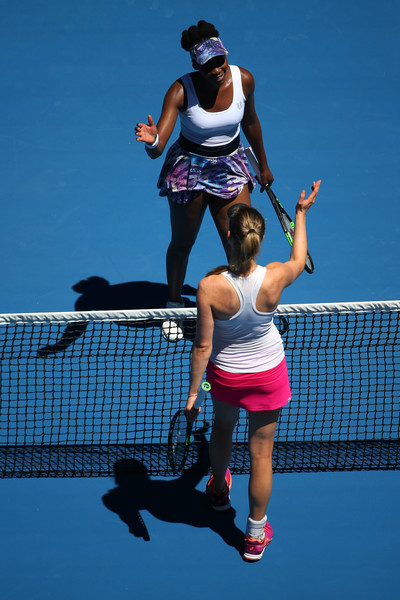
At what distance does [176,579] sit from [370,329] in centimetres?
220

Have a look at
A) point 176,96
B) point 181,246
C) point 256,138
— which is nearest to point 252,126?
point 256,138

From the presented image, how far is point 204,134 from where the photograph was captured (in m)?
4.34

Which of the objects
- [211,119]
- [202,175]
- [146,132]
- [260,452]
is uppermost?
[211,119]

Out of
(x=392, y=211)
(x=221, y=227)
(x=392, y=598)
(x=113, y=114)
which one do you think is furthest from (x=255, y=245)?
(x=113, y=114)

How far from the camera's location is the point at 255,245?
9.96 feet

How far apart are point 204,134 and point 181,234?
2.49 ft

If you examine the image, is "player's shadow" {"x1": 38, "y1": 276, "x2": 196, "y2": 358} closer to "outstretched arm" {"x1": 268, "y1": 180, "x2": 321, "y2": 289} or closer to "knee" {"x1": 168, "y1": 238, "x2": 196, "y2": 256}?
"knee" {"x1": 168, "y1": 238, "x2": 196, "y2": 256}

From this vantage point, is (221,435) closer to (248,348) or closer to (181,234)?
(248,348)

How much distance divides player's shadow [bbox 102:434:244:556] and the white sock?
19cm

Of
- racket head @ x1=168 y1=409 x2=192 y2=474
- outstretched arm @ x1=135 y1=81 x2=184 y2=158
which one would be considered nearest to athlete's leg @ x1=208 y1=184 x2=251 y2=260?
outstretched arm @ x1=135 y1=81 x2=184 y2=158

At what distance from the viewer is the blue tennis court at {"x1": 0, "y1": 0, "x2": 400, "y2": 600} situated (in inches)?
147

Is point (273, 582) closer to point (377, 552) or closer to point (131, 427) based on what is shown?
point (377, 552)

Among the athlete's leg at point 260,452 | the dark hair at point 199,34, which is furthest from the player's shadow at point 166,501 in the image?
the dark hair at point 199,34

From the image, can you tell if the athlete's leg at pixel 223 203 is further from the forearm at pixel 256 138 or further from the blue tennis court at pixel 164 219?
the blue tennis court at pixel 164 219
